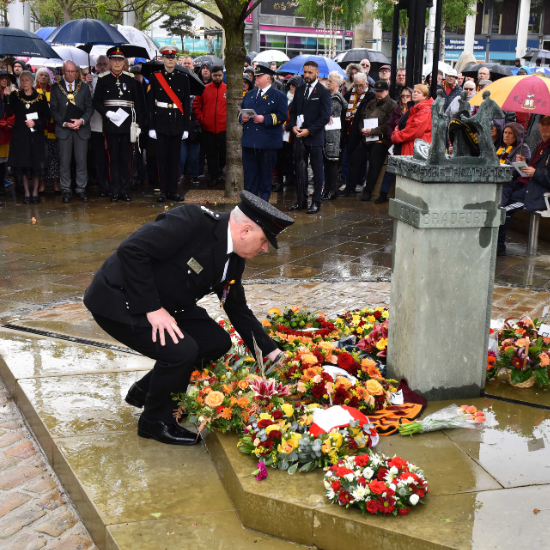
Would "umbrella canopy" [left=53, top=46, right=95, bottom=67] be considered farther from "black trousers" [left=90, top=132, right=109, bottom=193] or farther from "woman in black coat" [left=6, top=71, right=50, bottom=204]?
"woman in black coat" [left=6, top=71, right=50, bottom=204]

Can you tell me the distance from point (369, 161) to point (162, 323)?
9167 mm

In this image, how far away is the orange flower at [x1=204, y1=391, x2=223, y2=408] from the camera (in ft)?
12.4

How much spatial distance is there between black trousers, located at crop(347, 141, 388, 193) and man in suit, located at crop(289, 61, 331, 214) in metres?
1.24

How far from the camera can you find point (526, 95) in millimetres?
8578

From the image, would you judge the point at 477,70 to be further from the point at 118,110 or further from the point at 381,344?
the point at 381,344

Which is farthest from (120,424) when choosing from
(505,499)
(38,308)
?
(38,308)

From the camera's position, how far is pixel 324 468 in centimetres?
337

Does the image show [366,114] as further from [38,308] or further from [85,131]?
[38,308]

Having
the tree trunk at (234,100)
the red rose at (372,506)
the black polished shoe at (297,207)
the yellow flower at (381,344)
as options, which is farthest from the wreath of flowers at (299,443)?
the tree trunk at (234,100)

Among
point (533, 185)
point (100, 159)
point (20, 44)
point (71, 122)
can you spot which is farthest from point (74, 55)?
point (533, 185)

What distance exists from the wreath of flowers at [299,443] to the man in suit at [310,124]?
25.3ft

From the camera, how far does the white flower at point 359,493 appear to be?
309cm

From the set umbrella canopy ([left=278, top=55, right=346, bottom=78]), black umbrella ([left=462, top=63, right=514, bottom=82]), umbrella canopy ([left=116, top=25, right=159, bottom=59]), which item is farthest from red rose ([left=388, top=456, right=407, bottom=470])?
black umbrella ([left=462, top=63, right=514, bottom=82])

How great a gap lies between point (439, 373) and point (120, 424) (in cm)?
180
